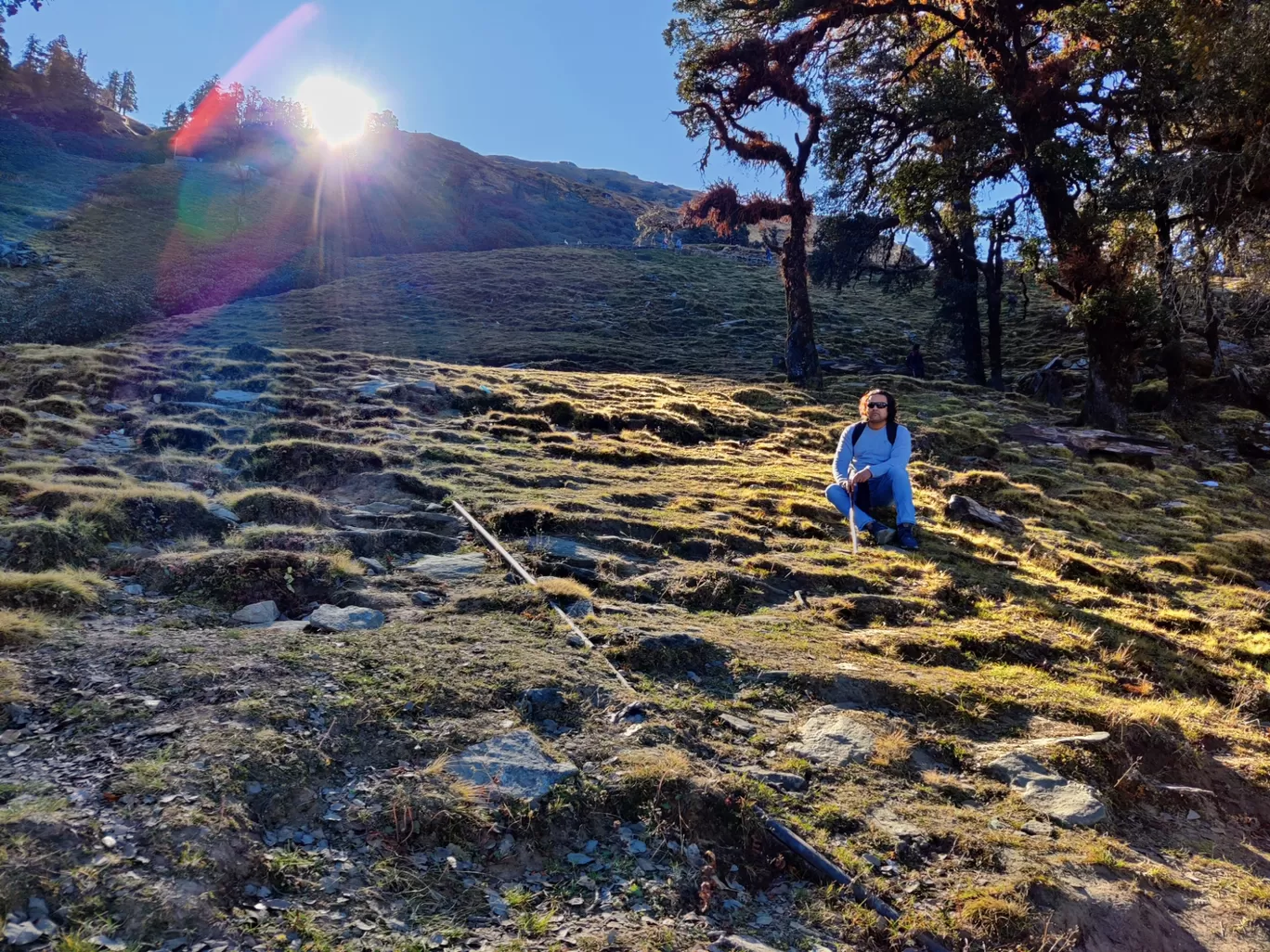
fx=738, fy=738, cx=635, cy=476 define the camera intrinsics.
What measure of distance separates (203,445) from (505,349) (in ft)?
59.4

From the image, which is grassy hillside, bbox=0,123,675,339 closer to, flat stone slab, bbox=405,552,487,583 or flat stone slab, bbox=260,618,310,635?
flat stone slab, bbox=405,552,487,583

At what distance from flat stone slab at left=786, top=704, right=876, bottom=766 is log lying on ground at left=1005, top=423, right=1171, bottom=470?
14.4m

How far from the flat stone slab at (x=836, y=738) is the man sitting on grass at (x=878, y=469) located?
478 centimetres

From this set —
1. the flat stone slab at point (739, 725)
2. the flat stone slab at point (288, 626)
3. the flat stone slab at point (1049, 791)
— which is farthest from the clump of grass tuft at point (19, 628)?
the flat stone slab at point (1049, 791)

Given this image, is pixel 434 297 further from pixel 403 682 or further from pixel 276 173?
pixel 276 173

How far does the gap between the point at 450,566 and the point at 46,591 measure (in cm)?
316

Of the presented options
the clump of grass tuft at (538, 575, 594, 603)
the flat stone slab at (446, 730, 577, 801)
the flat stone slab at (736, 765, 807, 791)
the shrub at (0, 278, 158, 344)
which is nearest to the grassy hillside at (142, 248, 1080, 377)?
the shrub at (0, 278, 158, 344)

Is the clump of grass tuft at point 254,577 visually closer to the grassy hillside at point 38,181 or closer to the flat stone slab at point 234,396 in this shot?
the flat stone slab at point 234,396

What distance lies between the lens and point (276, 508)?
8.09 metres

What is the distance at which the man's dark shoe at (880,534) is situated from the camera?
9727 mm

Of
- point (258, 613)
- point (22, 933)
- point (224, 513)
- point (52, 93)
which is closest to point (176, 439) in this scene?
point (224, 513)

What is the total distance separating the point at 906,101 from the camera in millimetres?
19031

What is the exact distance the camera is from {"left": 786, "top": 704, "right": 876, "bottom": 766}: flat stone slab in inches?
192

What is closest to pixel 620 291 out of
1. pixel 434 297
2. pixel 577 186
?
pixel 434 297
